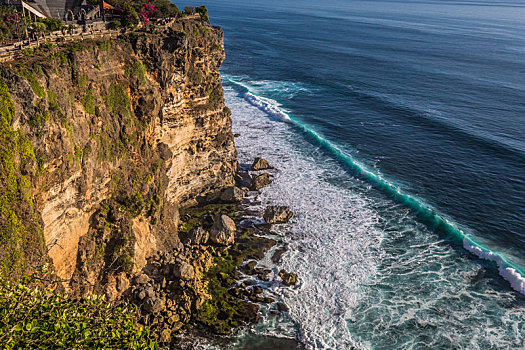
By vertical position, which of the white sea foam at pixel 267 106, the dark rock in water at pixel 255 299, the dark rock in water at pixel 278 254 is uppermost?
the white sea foam at pixel 267 106

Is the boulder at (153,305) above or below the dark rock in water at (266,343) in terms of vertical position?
above

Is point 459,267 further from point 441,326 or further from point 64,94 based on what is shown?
point 64,94

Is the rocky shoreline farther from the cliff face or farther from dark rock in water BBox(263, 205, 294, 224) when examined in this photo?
the cliff face

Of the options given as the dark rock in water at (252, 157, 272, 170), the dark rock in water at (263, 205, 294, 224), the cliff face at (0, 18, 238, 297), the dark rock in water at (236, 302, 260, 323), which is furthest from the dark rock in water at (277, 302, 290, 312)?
the dark rock in water at (252, 157, 272, 170)

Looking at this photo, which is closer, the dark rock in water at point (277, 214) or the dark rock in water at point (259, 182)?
the dark rock in water at point (277, 214)

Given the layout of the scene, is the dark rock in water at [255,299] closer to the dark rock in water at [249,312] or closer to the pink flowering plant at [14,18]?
the dark rock in water at [249,312]

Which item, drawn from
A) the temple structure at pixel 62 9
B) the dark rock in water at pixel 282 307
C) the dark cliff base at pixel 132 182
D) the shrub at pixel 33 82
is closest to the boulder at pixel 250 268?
the dark cliff base at pixel 132 182

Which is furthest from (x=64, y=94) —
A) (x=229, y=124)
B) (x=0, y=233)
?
(x=229, y=124)
